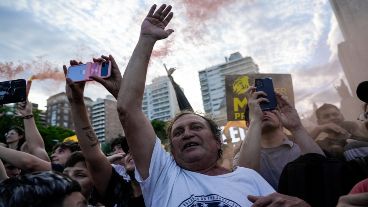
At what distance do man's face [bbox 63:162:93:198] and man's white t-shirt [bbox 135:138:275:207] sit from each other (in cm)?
109

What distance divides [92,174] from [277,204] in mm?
1784

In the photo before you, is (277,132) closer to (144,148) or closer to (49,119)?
(144,148)

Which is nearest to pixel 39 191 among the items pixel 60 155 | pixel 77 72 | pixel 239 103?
pixel 77 72

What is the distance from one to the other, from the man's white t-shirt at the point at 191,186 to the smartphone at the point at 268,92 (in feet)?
3.65

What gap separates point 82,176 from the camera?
10.3ft

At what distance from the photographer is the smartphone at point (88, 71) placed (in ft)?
8.79

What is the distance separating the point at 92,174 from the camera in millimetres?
2779

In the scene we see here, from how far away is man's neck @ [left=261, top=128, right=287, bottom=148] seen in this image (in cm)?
353

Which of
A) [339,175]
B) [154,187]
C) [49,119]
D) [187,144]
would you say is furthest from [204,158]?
[49,119]

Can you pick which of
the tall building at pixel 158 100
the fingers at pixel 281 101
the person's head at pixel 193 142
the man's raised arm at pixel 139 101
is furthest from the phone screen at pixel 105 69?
the tall building at pixel 158 100

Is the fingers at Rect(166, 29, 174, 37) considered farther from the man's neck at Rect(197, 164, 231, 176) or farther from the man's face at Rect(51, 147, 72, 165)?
the man's face at Rect(51, 147, 72, 165)

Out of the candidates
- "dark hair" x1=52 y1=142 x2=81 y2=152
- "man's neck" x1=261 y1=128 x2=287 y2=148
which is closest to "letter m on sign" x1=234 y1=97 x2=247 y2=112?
"man's neck" x1=261 y1=128 x2=287 y2=148

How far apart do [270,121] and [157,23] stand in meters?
1.83

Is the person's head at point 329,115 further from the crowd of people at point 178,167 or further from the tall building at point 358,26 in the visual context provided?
the tall building at point 358,26
